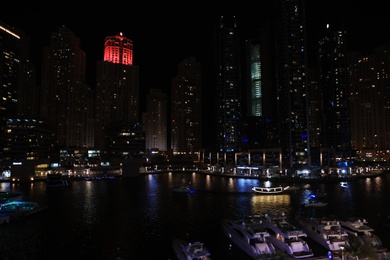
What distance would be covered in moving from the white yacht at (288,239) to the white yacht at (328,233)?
9.38ft

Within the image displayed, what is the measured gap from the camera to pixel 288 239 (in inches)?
1508

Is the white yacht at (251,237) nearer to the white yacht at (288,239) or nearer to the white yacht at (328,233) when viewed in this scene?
the white yacht at (288,239)

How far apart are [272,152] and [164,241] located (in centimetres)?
15343

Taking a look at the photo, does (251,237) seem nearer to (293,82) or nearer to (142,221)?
(142,221)

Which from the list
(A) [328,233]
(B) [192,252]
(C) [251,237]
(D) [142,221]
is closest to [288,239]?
(C) [251,237]

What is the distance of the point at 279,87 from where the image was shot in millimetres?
185375

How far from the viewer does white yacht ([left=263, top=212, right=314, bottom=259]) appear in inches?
1416

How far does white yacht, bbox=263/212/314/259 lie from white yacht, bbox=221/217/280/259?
1.47 meters

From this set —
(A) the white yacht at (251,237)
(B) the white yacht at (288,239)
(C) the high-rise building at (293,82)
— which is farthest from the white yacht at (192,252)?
(C) the high-rise building at (293,82)

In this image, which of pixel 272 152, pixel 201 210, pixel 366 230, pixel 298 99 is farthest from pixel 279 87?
pixel 366 230

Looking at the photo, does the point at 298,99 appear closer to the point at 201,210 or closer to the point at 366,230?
the point at 201,210

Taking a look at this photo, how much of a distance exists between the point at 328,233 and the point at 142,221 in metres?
32.0

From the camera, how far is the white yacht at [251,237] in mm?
35562

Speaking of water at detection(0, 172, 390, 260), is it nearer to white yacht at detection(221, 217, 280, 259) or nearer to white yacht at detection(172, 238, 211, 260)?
white yacht at detection(221, 217, 280, 259)
